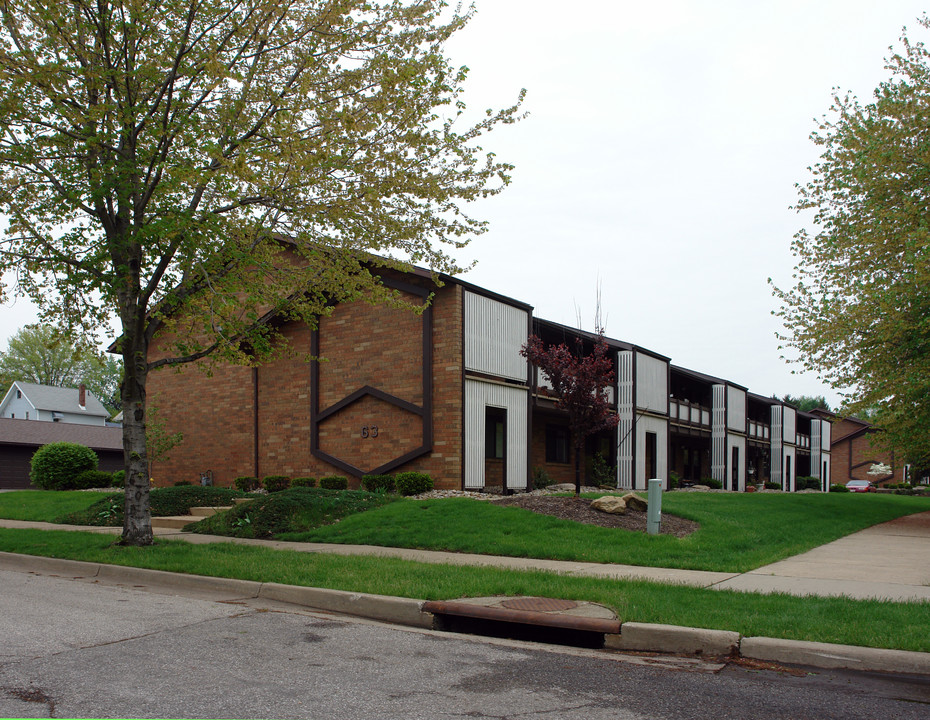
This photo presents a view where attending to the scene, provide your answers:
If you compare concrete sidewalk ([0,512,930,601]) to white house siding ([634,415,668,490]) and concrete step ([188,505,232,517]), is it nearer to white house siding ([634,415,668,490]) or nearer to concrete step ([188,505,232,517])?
concrete step ([188,505,232,517])

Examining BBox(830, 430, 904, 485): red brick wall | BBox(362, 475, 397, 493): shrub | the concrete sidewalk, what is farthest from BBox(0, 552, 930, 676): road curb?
BBox(830, 430, 904, 485): red brick wall

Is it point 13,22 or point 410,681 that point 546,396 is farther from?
point 410,681

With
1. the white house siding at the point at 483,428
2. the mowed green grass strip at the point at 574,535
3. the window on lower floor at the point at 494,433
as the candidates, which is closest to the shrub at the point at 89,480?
the window on lower floor at the point at 494,433

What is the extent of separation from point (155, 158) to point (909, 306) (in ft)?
56.1

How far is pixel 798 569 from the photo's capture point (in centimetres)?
1077

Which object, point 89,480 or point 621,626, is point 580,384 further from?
point 89,480

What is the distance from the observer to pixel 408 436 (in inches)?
862

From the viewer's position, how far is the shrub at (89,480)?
2775 cm

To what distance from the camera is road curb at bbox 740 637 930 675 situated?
19.5 ft

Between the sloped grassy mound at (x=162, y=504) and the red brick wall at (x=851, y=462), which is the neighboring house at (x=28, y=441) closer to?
the sloped grassy mound at (x=162, y=504)

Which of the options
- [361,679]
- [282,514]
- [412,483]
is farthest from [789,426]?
[361,679]

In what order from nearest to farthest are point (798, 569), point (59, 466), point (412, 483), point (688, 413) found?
point (798, 569)
point (412, 483)
point (59, 466)
point (688, 413)

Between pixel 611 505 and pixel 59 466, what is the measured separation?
20928mm

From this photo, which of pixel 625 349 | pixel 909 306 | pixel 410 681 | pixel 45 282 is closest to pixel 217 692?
pixel 410 681
